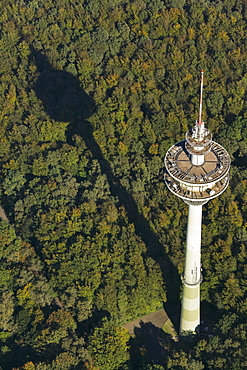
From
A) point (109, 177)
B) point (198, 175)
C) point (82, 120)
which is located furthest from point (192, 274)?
point (82, 120)

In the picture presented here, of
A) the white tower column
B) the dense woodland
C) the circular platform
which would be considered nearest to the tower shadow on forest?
the dense woodland

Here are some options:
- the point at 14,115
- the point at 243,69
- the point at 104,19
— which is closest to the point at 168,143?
the point at 243,69

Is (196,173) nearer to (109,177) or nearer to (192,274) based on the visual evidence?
(192,274)

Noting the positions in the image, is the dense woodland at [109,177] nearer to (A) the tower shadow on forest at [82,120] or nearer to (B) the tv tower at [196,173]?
(A) the tower shadow on forest at [82,120]

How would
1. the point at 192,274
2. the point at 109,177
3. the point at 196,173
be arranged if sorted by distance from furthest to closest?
the point at 109,177, the point at 192,274, the point at 196,173

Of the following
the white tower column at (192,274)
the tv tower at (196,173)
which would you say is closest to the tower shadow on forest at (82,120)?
the white tower column at (192,274)
